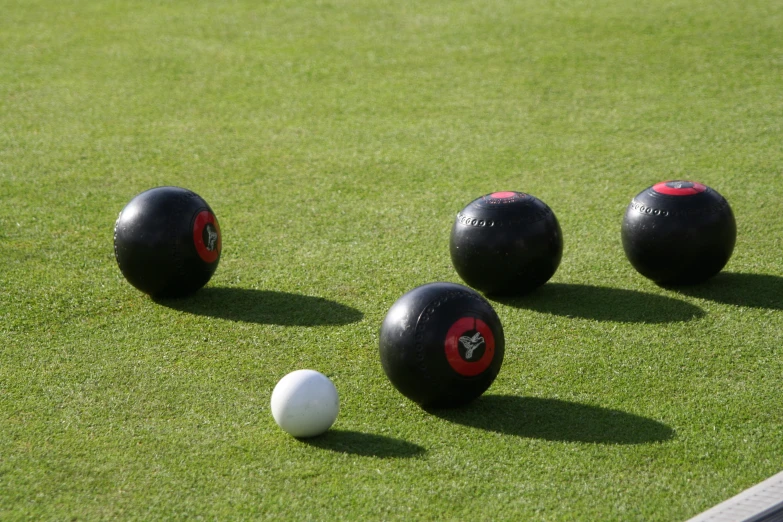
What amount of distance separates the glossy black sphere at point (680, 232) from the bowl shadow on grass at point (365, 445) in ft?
10.7

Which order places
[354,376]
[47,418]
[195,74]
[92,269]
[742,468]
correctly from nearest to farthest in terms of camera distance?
[742,468]
[47,418]
[354,376]
[92,269]
[195,74]

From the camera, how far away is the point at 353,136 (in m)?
12.9

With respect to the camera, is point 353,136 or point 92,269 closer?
point 92,269

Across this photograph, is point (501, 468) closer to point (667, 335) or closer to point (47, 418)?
point (667, 335)

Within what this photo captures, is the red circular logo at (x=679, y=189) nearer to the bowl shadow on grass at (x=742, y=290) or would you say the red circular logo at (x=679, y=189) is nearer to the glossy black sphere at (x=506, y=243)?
the bowl shadow on grass at (x=742, y=290)

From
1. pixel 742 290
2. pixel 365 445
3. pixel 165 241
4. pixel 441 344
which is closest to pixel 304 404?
pixel 365 445

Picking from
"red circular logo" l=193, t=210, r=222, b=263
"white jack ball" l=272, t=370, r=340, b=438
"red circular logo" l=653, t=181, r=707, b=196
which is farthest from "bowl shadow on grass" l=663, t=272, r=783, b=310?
"red circular logo" l=193, t=210, r=222, b=263

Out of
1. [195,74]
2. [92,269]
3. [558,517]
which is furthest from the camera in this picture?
[195,74]

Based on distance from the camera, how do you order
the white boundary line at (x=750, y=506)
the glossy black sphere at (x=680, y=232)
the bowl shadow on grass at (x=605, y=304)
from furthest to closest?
the glossy black sphere at (x=680, y=232), the bowl shadow on grass at (x=605, y=304), the white boundary line at (x=750, y=506)

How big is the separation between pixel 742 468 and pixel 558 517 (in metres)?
1.28

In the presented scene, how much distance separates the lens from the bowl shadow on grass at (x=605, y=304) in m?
7.89

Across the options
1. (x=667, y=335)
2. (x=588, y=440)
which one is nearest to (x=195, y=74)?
(x=667, y=335)

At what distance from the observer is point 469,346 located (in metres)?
6.16

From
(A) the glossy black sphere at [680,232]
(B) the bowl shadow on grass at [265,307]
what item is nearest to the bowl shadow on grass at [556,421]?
(B) the bowl shadow on grass at [265,307]
